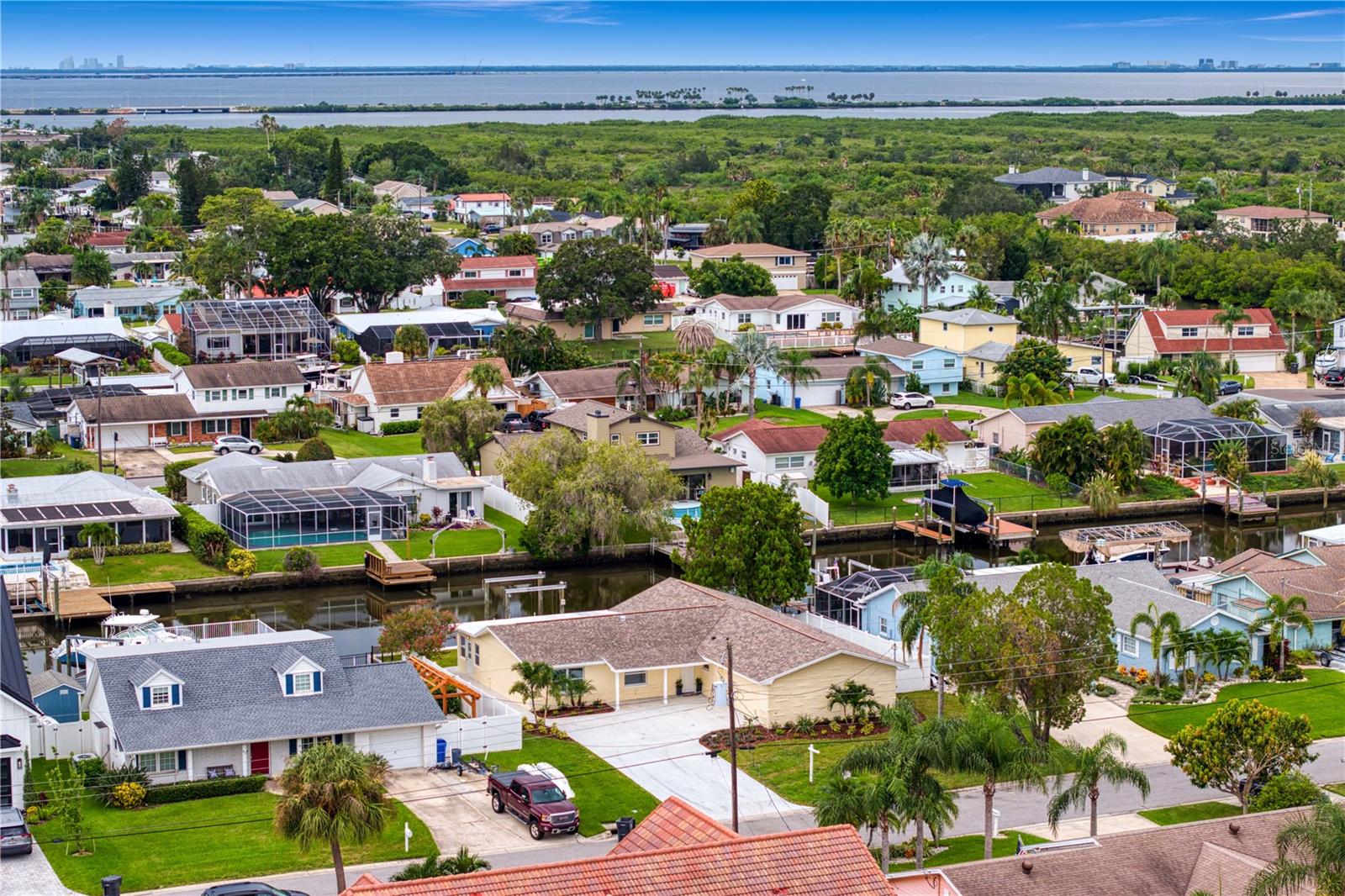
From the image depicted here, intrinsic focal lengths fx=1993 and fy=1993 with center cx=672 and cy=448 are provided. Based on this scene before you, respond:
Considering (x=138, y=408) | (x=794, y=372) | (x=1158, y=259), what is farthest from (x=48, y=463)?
(x=1158, y=259)

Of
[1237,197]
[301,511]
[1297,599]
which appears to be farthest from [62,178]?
[1297,599]

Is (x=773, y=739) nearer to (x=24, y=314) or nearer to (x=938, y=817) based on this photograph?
(x=938, y=817)

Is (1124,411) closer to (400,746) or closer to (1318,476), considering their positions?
(1318,476)

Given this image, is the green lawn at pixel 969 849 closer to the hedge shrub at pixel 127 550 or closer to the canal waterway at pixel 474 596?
the canal waterway at pixel 474 596

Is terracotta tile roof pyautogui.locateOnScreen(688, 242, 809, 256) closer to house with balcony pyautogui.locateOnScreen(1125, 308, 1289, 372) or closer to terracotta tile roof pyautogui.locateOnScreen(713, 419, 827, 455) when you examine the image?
house with balcony pyautogui.locateOnScreen(1125, 308, 1289, 372)

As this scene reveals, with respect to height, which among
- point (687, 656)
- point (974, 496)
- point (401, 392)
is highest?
point (401, 392)

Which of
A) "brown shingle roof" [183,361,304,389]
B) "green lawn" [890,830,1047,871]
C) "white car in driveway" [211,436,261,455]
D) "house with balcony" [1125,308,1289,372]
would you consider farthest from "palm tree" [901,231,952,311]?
"green lawn" [890,830,1047,871]

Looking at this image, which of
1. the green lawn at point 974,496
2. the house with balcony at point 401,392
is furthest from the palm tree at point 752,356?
the green lawn at point 974,496
